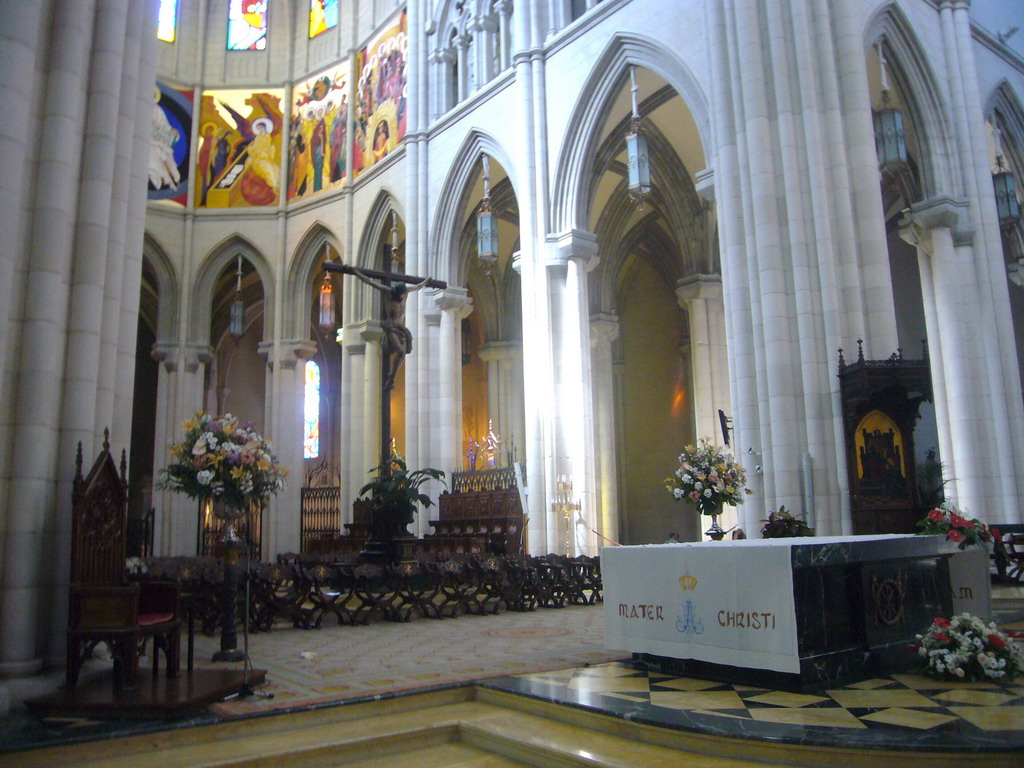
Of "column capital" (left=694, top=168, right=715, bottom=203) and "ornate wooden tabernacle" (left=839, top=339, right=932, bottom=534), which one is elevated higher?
"column capital" (left=694, top=168, right=715, bottom=203)

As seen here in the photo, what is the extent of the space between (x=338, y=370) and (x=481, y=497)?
634 inches

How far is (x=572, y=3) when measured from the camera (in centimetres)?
1591

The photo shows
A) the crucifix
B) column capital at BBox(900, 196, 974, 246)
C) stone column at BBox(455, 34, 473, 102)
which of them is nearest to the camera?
the crucifix

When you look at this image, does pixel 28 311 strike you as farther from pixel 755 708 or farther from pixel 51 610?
pixel 755 708

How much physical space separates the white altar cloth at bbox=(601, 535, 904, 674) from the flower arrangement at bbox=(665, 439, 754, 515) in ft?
12.6

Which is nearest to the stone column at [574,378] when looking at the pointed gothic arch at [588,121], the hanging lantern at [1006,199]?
the pointed gothic arch at [588,121]

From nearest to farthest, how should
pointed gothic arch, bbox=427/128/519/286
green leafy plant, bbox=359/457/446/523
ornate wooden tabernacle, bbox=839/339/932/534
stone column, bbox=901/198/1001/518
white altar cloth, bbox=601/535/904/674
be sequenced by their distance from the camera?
white altar cloth, bbox=601/535/904/674 → ornate wooden tabernacle, bbox=839/339/932/534 → green leafy plant, bbox=359/457/446/523 → stone column, bbox=901/198/1001/518 → pointed gothic arch, bbox=427/128/519/286

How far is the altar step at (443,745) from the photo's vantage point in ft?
11.8

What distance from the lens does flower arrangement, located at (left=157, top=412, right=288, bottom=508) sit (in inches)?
245

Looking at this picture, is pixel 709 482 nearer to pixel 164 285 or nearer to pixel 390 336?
pixel 390 336

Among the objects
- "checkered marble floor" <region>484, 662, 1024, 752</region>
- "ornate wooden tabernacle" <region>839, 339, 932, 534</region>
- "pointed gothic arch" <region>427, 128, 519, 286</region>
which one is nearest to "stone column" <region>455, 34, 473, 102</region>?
"pointed gothic arch" <region>427, 128, 519, 286</region>

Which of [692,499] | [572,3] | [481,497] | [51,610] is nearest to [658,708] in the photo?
[51,610]

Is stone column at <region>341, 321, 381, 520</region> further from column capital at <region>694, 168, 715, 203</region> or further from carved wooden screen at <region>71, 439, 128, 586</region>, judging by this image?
carved wooden screen at <region>71, 439, 128, 586</region>

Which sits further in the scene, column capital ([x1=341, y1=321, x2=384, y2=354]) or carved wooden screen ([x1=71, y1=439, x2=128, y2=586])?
column capital ([x1=341, y1=321, x2=384, y2=354])
